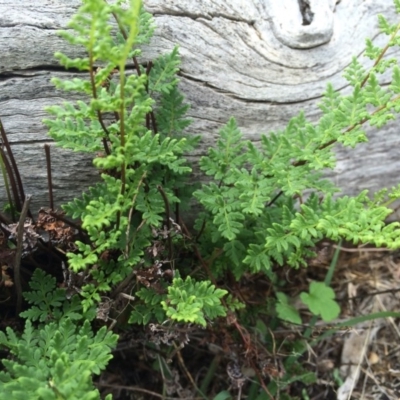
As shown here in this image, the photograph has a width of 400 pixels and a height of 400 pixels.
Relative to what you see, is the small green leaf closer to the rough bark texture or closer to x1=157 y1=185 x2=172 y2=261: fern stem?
the rough bark texture

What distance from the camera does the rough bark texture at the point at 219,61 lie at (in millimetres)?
2398

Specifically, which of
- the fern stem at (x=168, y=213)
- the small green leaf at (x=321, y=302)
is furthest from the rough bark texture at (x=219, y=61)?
the small green leaf at (x=321, y=302)

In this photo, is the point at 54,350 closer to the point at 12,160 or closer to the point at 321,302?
the point at 12,160

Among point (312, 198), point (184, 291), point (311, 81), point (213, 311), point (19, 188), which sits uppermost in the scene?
point (311, 81)

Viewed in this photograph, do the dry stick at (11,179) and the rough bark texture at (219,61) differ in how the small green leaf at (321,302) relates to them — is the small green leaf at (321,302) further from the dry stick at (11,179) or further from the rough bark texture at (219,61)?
the dry stick at (11,179)

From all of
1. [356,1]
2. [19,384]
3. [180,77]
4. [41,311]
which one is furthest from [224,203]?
[356,1]

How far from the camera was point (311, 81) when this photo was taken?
2830 millimetres

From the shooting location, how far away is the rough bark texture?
2398 millimetres

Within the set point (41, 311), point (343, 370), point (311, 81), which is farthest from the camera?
point (343, 370)

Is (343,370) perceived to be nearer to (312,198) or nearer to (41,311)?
(312,198)

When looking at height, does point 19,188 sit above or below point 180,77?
below

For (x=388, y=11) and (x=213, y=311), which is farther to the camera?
(x=388, y=11)

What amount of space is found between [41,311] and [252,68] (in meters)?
1.50

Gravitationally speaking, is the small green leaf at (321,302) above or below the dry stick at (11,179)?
below
